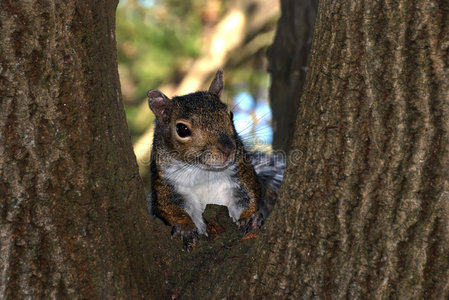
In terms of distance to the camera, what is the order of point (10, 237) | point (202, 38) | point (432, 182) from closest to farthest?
point (432, 182) → point (10, 237) → point (202, 38)

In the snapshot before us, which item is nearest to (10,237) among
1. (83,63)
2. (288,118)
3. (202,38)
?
(83,63)

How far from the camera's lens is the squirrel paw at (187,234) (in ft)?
9.79

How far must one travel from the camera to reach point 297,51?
501 centimetres

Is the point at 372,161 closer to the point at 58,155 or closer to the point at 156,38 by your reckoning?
the point at 58,155

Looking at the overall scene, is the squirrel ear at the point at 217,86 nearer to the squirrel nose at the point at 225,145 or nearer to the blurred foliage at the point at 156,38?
the squirrel nose at the point at 225,145

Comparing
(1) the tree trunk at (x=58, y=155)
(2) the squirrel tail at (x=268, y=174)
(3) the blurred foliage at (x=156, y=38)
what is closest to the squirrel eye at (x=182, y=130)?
(2) the squirrel tail at (x=268, y=174)

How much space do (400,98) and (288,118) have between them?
315cm

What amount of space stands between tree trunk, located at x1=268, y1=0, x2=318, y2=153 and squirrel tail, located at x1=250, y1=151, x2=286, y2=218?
259 mm

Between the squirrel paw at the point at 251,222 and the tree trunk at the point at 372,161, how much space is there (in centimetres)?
121

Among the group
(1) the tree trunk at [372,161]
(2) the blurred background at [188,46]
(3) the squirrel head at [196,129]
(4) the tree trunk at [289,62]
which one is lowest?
(1) the tree trunk at [372,161]

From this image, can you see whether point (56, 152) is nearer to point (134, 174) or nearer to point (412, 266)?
point (134, 174)

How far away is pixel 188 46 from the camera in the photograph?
27.2 feet

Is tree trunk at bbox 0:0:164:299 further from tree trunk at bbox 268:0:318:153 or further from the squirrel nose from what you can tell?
tree trunk at bbox 268:0:318:153

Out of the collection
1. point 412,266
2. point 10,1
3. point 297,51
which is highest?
point 297,51
